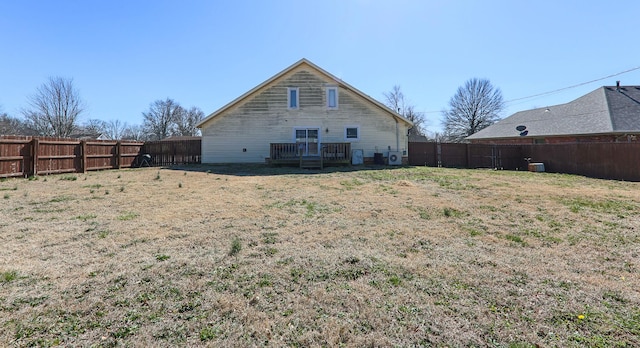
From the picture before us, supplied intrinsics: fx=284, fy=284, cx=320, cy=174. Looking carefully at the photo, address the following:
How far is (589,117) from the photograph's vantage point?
67.1ft

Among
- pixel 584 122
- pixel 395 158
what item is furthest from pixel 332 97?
pixel 584 122

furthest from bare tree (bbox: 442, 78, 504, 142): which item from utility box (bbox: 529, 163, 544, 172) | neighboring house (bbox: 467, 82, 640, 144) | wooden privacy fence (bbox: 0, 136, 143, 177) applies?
wooden privacy fence (bbox: 0, 136, 143, 177)

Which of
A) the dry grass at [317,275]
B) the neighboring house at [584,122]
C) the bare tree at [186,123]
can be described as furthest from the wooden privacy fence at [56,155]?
the bare tree at [186,123]

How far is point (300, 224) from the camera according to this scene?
509 cm

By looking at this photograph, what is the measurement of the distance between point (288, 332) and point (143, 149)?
19568 millimetres

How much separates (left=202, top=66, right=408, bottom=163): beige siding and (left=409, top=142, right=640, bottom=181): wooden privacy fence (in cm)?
456

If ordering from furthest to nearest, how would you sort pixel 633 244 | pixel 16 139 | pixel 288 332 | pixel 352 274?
1. pixel 16 139
2. pixel 633 244
3. pixel 352 274
4. pixel 288 332

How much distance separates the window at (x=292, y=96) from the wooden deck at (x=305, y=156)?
3036 mm

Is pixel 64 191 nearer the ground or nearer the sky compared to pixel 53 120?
nearer the ground

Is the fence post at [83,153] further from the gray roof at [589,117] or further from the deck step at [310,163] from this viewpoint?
the gray roof at [589,117]

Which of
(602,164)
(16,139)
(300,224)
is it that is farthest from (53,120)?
(602,164)

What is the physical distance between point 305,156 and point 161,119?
49.7m

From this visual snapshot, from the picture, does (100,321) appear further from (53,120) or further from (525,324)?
(53,120)

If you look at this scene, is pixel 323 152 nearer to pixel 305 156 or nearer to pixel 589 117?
pixel 305 156
